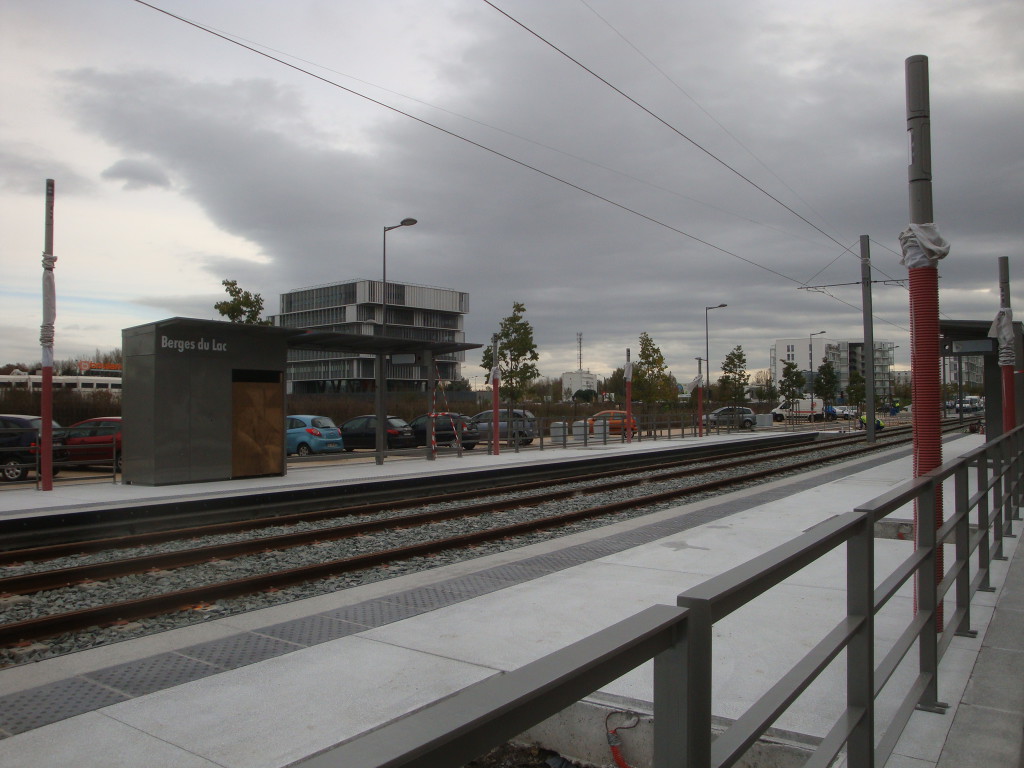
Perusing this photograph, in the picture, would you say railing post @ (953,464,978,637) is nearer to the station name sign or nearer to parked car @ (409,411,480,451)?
the station name sign

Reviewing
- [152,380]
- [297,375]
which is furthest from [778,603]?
[297,375]

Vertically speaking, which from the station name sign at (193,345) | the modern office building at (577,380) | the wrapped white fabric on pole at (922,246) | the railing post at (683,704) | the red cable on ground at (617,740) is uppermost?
the modern office building at (577,380)

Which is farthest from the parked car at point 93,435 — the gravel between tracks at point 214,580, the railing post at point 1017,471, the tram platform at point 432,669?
the railing post at point 1017,471

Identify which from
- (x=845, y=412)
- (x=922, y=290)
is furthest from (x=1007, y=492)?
(x=845, y=412)

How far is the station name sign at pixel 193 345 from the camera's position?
1609cm

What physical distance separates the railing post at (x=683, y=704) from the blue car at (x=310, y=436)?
26983 mm

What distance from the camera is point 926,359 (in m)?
5.18

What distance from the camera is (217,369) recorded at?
1698 cm

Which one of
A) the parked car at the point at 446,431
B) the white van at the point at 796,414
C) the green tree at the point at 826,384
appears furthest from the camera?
the green tree at the point at 826,384

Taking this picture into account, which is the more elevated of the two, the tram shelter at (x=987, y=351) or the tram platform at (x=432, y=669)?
Result: the tram shelter at (x=987, y=351)

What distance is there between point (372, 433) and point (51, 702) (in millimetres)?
24707

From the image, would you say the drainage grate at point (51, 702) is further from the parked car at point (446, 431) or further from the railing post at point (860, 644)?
the parked car at point (446, 431)

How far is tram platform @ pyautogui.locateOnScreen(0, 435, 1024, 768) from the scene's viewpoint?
3781 millimetres

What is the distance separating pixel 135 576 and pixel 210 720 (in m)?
4.91
